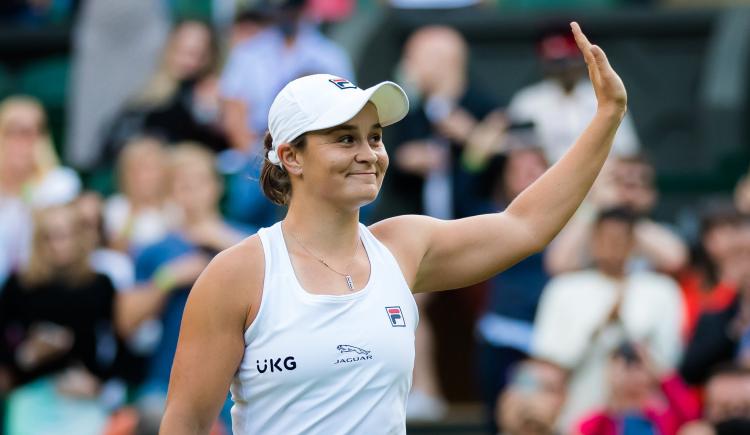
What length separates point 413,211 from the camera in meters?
9.93

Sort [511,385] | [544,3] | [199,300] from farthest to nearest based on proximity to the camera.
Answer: [544,3] → [511,385] → [199,300]

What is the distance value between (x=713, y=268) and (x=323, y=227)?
15.0 ft

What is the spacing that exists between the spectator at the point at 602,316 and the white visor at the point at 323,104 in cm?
368

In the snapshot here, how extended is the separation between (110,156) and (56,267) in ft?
7.19

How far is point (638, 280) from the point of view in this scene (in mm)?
8219

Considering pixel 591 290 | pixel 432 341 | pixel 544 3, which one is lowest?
pixel 432 341

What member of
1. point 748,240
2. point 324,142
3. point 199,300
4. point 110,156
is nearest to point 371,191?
point 324,142

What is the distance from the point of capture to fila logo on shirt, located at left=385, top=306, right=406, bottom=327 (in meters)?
4.42

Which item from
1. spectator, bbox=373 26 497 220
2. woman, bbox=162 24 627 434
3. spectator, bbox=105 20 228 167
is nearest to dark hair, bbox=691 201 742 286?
spectator, bbox=373 26 497 220

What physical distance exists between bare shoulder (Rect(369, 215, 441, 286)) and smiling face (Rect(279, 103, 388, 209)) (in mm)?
231

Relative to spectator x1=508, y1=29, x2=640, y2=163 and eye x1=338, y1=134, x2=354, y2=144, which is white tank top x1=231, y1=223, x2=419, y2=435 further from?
spectator x1=508, y1=29, x2=640, y2=163

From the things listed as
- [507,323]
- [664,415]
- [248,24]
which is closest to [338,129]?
[664,415]

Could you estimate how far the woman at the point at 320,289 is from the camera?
4316 mm

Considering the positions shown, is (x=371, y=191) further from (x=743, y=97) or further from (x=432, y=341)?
(x=743, y=97)
